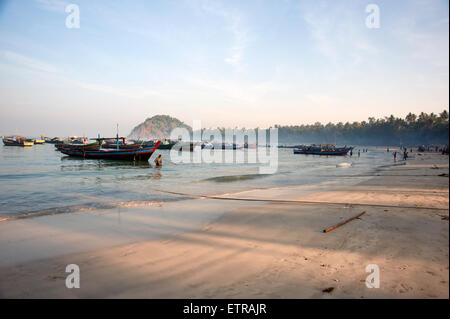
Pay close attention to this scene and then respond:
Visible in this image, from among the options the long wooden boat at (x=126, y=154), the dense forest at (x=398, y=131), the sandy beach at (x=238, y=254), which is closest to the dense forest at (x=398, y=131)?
the dense forest at (x=398, y=131)

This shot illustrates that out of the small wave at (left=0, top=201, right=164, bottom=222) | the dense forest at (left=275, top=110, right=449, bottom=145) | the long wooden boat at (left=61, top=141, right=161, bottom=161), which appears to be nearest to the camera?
the small wave at (left=0, top=201, right=164, bottom=222)

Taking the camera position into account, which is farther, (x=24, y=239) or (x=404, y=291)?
(x=24, y=239)

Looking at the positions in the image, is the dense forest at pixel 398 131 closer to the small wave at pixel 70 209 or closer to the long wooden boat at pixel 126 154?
the long wooden boat at pixel 126 154

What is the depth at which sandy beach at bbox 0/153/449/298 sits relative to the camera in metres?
3.98

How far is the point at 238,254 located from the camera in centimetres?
552

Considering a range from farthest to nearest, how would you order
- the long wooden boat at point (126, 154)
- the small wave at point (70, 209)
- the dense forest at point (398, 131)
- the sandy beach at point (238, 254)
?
the dense forest at point (398, 131) < the long wooden boat at point (126, 154) < the small wave at point (70, 209) < the sandy beach at point (238, 254)

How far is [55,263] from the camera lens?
5598mm

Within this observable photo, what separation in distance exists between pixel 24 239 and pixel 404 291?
30.8ft

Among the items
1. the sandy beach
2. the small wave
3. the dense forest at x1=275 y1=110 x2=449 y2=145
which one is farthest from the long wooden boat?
the dense forest at x1=275 y1=110 x2=449 y2=145

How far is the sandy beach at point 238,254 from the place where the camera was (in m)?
3.98

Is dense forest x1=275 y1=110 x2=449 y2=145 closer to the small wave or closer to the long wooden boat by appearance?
the long wooden boat

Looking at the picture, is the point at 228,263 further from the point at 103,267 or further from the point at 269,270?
the point at 103,267
